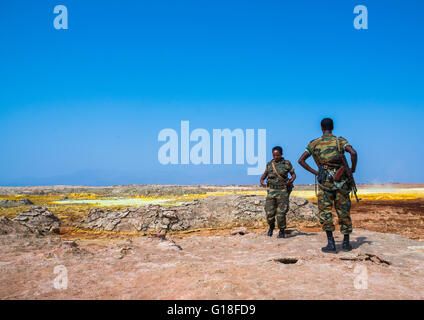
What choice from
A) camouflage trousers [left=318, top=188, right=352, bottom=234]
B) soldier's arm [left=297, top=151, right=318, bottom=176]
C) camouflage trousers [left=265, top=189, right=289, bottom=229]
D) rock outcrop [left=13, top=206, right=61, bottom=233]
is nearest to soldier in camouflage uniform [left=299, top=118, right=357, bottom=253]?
camouflage trousers [left=318, top=188, right=352, bottom=234]

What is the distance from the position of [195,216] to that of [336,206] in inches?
279

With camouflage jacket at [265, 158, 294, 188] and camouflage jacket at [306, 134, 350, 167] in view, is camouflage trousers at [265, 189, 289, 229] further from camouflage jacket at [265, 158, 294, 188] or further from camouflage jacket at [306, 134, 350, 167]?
camouflage jacket at [306, 134, 350, 167]

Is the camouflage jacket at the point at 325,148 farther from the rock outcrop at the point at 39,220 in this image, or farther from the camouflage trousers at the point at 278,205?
the rock outcrop at the point at 39,220

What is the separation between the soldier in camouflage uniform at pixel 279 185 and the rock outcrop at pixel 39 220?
322 inches

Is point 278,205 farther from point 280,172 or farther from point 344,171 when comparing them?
point 344,171

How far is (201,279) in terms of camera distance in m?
3.74

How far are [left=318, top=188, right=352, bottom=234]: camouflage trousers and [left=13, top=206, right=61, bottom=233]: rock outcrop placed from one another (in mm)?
9659

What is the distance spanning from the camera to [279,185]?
6984mm

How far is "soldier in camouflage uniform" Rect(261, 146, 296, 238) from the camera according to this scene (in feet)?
22.7

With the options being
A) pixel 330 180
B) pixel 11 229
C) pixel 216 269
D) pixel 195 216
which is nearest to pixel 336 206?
pixel 330 180

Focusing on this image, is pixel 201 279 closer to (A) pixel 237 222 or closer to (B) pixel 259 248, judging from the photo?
(B) pixel 259 248

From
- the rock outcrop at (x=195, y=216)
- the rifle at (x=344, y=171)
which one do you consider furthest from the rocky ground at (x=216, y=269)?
the rock outcrop at (x=195, y=216)
